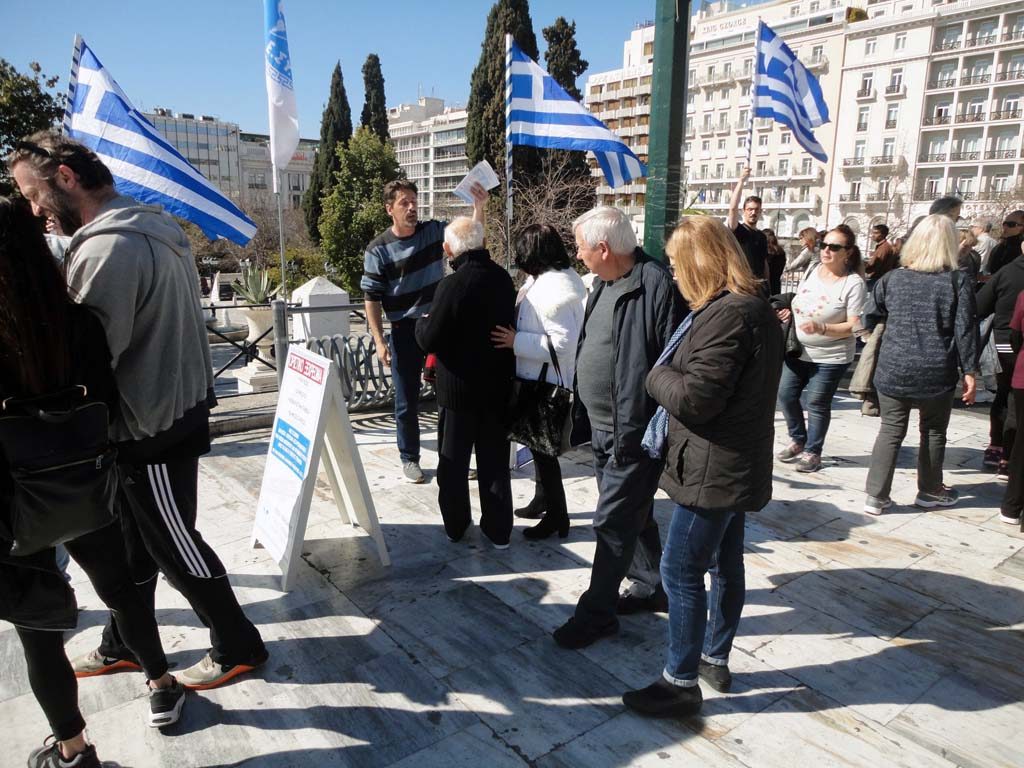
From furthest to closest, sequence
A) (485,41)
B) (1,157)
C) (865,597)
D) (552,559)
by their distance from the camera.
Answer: (485,41), (1,157), (552,559), (865,597)

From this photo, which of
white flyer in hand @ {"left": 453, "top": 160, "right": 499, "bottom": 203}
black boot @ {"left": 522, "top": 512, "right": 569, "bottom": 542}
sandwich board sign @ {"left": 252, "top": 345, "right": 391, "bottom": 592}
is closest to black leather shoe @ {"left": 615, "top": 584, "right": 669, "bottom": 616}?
black boot @ {"left": 522, "top": 512, "right": 569, "bottom": 542}

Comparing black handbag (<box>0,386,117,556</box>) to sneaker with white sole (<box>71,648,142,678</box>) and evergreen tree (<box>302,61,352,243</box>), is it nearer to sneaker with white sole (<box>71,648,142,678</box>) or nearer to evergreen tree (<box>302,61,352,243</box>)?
sneaker with white sole (<box>71,648,142,678</box>)

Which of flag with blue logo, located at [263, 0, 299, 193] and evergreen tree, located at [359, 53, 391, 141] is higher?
evergreen tree, located at [359, 53, 391, 141]

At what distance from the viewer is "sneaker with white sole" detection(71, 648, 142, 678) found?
2.73 m

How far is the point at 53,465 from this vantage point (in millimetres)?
1925

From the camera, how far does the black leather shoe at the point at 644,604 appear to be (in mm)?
3225

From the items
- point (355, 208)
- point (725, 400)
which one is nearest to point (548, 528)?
point (725, 400)

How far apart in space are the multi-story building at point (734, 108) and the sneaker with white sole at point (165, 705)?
5965 centimetres

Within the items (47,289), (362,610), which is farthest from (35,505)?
(362,610)

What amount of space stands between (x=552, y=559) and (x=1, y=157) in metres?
15.3

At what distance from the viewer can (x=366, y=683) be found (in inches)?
107

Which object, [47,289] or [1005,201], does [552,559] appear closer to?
[47,289]

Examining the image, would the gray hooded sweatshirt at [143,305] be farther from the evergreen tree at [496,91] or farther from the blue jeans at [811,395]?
the evergreen tree at [496,91]

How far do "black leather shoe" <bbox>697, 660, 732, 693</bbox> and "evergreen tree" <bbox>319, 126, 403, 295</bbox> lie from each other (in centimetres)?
3129
